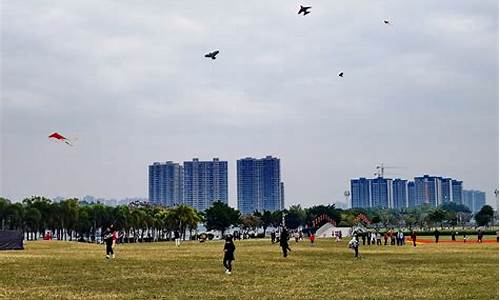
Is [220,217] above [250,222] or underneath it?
above

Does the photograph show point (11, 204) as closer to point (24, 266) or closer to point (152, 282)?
point (24, 266)

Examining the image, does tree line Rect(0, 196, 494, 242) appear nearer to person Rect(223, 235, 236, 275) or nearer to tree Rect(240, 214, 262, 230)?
tree Rect(240, 214, 262, 230)

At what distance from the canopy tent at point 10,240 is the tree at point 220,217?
100 meters

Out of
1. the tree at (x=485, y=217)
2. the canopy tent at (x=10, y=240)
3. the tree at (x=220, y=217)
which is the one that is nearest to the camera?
the canopy tent at (x=10, y=240)

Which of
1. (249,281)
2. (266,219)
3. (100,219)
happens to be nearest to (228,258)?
(249,281)

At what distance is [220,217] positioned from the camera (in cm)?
15538

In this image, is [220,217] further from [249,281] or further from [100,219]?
[249,281]

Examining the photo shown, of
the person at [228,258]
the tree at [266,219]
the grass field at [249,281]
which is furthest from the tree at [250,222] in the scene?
the person at [228,258]

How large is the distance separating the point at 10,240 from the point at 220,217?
102 meters

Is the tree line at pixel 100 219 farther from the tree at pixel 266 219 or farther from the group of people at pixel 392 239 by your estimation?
the group of people at pixel 392 239

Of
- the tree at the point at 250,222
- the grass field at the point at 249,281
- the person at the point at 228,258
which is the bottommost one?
the grass field at the point at 249,281

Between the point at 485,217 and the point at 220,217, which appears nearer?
the point at 220,217

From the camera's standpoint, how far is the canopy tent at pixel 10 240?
5359 cm

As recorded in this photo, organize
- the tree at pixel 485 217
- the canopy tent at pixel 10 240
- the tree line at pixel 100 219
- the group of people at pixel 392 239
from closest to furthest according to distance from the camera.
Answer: the canopy tent at pixel 10 240 < the group of people at pixel 392 239 < the tree line at pixel 100 219 < the tree at pixel 485 217
